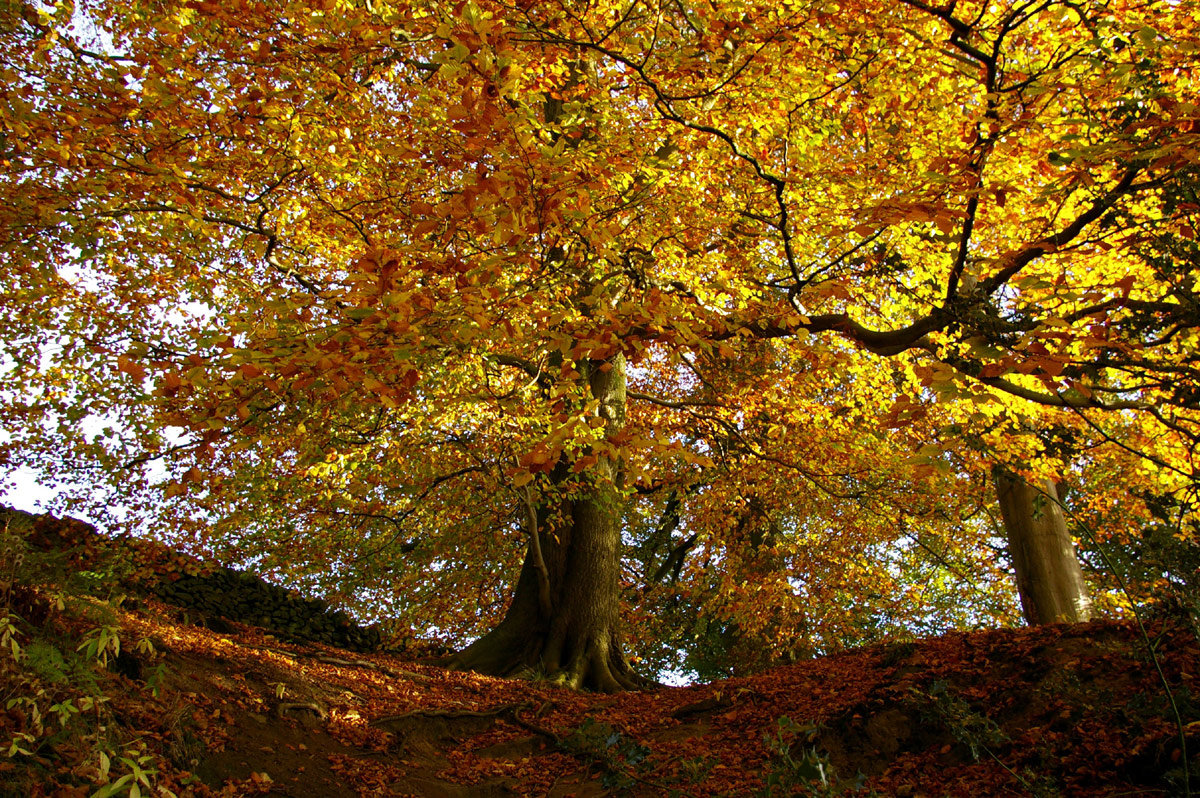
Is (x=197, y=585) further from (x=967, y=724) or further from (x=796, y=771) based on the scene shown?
(x=967, y=724)

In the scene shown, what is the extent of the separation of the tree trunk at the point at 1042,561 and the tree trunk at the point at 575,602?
5271 millimetres

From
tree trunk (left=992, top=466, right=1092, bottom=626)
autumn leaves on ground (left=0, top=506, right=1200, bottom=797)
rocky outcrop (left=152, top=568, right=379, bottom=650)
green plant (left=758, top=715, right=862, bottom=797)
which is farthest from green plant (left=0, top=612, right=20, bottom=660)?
tree trunk (left=992, top=466, right=1092, bottom=626)

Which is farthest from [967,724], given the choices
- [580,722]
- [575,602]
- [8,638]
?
[575,602]

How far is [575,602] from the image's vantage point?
937 centimetres

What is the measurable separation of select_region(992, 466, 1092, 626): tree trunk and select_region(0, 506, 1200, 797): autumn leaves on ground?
418cm

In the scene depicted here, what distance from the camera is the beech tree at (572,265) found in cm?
388

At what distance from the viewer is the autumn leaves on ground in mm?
3098

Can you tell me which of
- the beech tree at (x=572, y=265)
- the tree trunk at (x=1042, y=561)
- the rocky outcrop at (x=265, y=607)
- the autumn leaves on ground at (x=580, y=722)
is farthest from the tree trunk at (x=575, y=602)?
the tree trunk at (x=1042, y=561)

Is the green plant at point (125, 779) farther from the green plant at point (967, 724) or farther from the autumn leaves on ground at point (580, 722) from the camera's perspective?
the green plant at point (967, 724)

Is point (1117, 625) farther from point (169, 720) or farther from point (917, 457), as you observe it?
point (169, 720)

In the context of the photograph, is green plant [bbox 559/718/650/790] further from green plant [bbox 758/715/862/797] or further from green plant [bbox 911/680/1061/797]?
green plant [bbox 911/680/1061/797]

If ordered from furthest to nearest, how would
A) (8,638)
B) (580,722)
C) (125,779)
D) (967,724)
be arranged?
(580,722)
(967,724)
(8,638)
(125,779)

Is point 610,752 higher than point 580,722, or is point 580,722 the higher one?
point 580,722

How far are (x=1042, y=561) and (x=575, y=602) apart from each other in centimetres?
651
